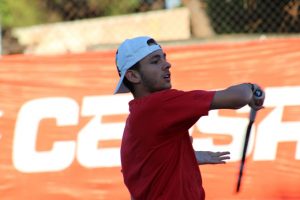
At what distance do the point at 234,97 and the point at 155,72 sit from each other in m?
0.44

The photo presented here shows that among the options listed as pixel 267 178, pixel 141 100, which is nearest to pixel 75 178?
pixel 267 178

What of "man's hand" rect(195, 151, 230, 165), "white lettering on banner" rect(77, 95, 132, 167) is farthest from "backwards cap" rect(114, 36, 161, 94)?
"white lettering on banner" rect(77, 95, 132, 167)

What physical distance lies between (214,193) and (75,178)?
1.39 meters

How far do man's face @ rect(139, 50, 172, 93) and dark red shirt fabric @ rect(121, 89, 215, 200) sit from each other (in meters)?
0.05

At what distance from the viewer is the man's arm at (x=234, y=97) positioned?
3164mm

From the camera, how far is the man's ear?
3.50 meters

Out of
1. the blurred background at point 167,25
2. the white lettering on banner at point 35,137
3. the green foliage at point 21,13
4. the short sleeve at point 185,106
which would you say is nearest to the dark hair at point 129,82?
the short sleeve at point 185,106

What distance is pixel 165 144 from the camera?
3426mm

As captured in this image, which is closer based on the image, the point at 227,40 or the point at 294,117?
the point at 294,117

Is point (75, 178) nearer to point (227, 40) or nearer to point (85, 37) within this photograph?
point (227, 40)

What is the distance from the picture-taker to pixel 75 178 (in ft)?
24.8

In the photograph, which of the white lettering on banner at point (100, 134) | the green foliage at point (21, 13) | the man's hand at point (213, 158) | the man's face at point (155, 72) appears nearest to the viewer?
the man's face at point (155, 72)

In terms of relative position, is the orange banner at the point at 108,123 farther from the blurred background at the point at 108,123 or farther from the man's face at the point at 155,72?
the man's face at the point at 155,72

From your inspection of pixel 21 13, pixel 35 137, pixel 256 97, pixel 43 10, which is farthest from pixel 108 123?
pixel 43 10
